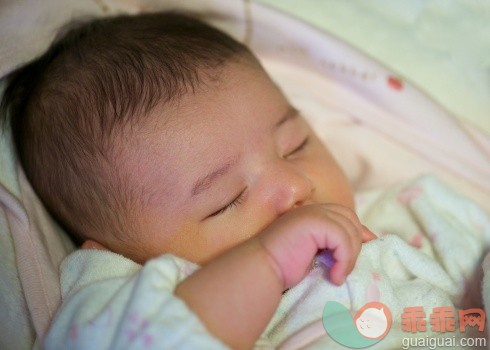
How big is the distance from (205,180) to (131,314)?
311 millimetres

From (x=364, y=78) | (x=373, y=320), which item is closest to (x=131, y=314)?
(x=373, y=320)

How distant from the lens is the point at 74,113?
1171 millimetres

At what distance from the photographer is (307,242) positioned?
3.21ft

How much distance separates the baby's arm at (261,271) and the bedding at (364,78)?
0.60 m

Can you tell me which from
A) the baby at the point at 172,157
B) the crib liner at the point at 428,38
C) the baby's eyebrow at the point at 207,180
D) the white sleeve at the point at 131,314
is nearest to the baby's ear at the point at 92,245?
the baby at the point at 172,157

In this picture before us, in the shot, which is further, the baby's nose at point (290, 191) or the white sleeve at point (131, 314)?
the baby's nose at point (290, 191)

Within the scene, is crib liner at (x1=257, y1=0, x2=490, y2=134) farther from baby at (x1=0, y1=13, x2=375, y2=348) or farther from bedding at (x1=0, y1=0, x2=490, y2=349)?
baby at (x1=0, y1=13, x2=375, y2=348)

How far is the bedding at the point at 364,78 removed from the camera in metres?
1.47

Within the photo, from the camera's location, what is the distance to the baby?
3.64ft

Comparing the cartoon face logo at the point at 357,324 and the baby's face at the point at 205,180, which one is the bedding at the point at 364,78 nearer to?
the baby's face at the point at 205,180

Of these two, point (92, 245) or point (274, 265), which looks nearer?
point (274, 265)

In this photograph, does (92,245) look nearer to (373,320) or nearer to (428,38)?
(373,320)

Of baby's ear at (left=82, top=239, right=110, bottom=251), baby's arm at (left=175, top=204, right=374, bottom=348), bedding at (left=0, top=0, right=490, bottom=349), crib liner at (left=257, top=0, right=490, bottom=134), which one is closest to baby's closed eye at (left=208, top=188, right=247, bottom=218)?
baby's arm at (left=175, top=204, right=374, bottom=348)

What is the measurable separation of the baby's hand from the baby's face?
0.37 feet
